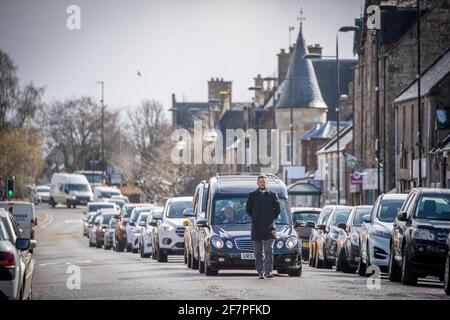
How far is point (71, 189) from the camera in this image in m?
125

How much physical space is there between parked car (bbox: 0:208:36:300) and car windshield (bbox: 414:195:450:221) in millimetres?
8545

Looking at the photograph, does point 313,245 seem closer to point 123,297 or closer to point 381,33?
point 123,297

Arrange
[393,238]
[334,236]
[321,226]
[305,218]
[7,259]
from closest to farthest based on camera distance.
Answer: [7,259] → [393,238] → [334,236] → [321,226] → [305,218]

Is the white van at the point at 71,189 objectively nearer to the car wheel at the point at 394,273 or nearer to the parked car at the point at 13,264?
the car wheel at the point at 394,273

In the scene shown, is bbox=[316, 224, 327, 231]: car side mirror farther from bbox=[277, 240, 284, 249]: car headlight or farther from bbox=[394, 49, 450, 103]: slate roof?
bbox=[394, 49, 450, 103]: slate roof

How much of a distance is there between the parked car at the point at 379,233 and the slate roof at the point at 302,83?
74804mm

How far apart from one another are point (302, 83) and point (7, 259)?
293 feet

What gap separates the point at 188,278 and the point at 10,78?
9971 centimetres

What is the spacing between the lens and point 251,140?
121 m

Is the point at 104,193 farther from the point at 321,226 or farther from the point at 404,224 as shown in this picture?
the point at 404,224

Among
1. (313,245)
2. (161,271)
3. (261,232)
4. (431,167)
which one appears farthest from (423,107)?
(261,232)

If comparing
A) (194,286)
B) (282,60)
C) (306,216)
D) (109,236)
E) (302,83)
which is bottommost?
(109,236)

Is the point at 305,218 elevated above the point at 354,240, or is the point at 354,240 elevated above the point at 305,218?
the point at 305,218

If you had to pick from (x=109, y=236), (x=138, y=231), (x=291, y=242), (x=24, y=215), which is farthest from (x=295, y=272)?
(x=24, y=215)
